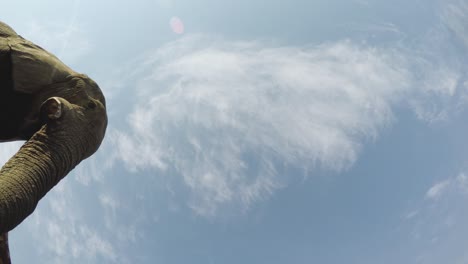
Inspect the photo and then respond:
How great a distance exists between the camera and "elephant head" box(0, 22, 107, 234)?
5.91m

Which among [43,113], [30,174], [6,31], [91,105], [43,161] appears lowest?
[30,174]

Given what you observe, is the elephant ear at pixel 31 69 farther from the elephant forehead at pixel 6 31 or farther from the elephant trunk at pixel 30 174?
the elephant trunk at pixel 30 174

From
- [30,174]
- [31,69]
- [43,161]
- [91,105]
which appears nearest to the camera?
[30,174]

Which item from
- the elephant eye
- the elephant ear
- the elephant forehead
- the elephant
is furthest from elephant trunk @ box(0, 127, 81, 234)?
the elephant forehead

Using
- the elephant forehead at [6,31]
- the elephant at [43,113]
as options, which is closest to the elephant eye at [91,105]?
the elephant at [43,113]

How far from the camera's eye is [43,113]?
652cm

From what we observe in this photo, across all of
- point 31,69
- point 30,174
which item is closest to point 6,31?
point 31,69

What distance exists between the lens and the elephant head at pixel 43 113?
591 centimetres

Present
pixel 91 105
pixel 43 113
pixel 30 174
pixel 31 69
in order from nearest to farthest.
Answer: pixel 30 174, pixel 43 113, pixel 31 69, pixel 91 105

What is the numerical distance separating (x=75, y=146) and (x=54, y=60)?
7.43 feet

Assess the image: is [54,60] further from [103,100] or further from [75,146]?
[75,146]

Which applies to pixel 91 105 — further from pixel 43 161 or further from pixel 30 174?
pixel 30 174

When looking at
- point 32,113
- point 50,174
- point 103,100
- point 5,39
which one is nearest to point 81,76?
point 103,100

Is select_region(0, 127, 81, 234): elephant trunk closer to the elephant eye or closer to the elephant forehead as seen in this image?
the elephant eye
